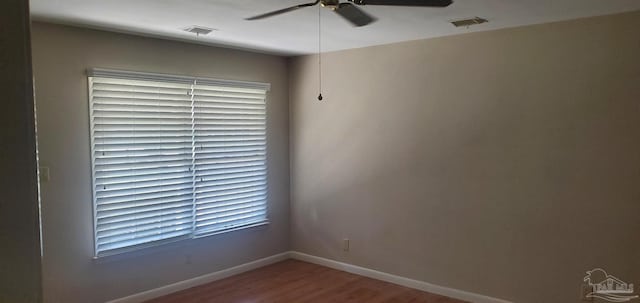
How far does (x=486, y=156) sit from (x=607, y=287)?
1.32 m

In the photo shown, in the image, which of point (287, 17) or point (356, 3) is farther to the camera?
point (287, 17)

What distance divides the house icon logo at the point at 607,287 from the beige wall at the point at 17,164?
12.6 ft

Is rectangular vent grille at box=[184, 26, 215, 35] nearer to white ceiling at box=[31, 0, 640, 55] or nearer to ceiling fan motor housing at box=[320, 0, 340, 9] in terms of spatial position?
white ceiling at box=[31, 0, 640, 55]

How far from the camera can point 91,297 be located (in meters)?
3.85

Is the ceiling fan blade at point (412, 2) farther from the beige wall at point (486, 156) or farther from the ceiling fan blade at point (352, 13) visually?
the beige wall at point (486, 156)

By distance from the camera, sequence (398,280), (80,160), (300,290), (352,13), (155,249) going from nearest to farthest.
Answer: (352,13) < (80,160) < (155,249) < (300,290) < (398,280)

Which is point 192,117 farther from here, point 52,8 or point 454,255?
point 454,255

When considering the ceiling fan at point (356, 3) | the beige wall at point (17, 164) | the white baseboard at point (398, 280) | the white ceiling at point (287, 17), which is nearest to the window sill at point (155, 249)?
the white baseboard at point (398, 280)

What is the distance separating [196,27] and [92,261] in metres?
2.13

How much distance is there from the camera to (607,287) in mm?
3424

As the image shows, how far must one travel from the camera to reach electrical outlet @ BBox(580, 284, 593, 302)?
3.50 meters

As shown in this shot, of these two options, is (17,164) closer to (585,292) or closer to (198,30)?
(198,30)

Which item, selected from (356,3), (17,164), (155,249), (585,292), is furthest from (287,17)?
(585,292)

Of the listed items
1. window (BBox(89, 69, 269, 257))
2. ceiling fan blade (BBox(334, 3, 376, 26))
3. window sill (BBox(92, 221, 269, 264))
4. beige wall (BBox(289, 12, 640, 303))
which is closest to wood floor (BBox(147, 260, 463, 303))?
beige wall (BBox(289, 12, 640, 303))
